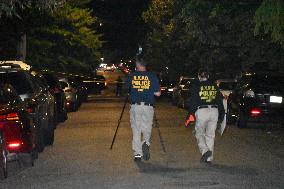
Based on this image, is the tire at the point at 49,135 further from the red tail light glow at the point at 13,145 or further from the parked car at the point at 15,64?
the red tail light glow at the point at 13,145

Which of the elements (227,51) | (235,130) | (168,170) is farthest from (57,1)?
(227,51)

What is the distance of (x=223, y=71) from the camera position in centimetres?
4200

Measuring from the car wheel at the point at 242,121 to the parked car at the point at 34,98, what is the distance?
21.8ft

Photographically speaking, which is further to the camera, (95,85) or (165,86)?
(95,85)

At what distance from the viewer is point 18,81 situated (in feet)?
49.6

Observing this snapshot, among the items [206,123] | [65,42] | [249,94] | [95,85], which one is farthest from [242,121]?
[95,85]

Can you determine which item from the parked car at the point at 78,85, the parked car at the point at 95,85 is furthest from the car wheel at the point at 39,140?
the parked car at the point at 95,85

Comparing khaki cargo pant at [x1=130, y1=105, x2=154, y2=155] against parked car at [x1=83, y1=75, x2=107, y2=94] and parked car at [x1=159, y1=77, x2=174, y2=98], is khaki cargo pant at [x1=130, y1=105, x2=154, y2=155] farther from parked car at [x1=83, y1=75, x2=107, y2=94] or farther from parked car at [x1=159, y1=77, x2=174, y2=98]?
parked car at [x1=83, y1=75, x2=107, y2=94]

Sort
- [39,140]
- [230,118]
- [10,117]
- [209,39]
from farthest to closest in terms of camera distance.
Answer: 1. [209,39]
2. [230,118]
3. [39,140]
4. [10,117]

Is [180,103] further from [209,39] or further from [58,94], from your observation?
[58,94]

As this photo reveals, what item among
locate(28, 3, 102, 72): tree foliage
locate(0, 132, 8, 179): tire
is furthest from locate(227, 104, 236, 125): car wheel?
locate(28, 3, 102, 72): tree foliage

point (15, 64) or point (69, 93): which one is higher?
point (15, 64)

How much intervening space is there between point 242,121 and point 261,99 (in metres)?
0.99

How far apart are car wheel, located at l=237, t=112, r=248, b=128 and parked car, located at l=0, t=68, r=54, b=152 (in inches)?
262
